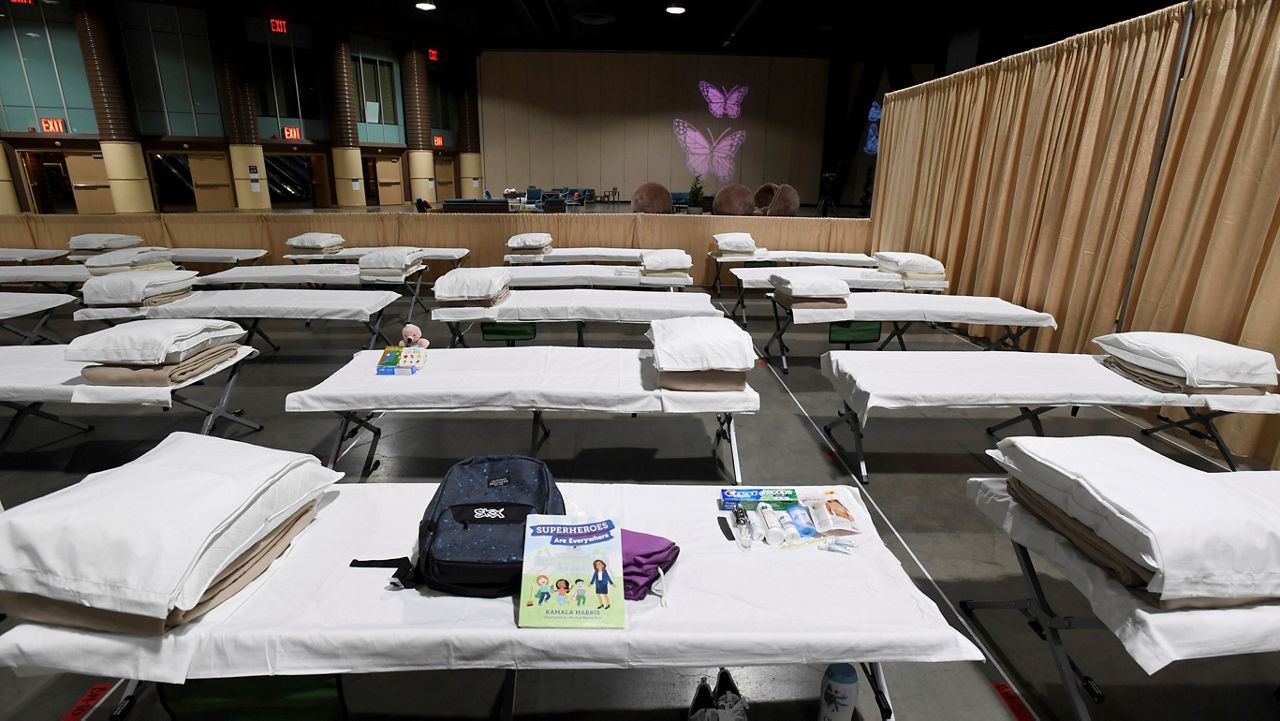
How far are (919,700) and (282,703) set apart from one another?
1675 mm

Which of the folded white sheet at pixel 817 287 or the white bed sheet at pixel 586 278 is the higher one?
the folded white sheet at pixel 817 287

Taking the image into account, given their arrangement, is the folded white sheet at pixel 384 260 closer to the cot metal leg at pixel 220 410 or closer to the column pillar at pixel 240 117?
the cot metal leg at pixel 220 410

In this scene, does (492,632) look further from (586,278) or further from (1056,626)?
(586,278)

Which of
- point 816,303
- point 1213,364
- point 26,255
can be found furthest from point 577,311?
point 26,255

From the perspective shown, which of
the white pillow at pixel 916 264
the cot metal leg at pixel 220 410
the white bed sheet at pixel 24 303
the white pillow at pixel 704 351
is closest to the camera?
the white pillow at pixel 704 351

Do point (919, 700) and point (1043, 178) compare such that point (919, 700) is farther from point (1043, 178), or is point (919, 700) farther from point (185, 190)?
point (185, 190)

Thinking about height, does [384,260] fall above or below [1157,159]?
below

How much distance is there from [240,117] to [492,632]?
42.3 ft

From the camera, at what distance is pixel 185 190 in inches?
557

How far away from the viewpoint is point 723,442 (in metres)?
3.32

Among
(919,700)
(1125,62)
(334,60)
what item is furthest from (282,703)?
(334,60)

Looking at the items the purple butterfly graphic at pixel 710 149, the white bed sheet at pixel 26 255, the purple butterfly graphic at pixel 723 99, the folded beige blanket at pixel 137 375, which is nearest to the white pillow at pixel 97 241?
the white bed sheet at pixel 26 255

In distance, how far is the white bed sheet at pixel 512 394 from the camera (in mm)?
2566

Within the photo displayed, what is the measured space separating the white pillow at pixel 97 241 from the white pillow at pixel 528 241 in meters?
4.08
